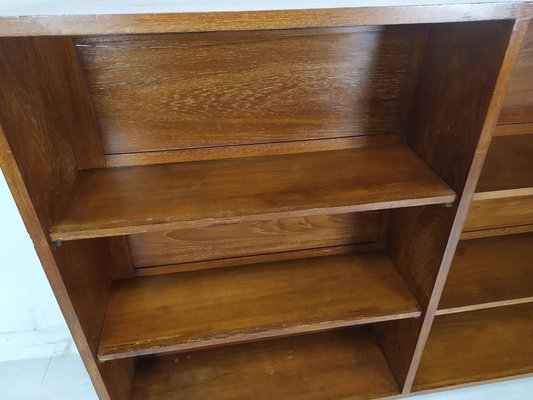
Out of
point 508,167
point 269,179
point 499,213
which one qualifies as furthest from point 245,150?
point 499,213

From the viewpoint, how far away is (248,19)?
0.62 m

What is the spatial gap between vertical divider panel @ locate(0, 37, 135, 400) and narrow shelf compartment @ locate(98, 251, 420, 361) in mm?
89

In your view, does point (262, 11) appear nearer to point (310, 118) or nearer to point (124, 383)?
point (310, 118)

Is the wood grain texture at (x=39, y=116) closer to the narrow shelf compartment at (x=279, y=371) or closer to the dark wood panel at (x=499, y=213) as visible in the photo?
the narrow shelf compartment at (x=279, y=371)

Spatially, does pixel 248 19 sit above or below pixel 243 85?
above

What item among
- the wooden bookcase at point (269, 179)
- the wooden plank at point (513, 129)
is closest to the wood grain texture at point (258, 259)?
the wooden bookcase at point (269, 179)

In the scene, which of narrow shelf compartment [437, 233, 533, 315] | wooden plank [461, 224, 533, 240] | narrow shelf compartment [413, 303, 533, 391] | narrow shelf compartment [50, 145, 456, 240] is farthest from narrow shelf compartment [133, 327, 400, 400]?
narrow shelf compartment [50, 145, 456, 240]

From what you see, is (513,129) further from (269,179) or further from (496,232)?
(269,179)

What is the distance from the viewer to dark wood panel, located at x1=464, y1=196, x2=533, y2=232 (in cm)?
132

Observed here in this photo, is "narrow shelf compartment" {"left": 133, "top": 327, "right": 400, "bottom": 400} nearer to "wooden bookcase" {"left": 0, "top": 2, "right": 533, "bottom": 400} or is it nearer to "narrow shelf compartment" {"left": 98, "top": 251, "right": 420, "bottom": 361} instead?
"wooden bookcase" {"left": 0, "top": 2, "right": 533, "bottom": 400}

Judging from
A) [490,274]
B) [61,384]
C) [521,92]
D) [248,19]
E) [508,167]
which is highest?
→ [248,19]

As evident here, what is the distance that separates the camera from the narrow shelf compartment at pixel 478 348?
4.32 feet

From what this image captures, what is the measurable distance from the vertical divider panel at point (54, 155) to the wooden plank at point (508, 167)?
2.97 feet

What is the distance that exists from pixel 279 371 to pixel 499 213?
900 mm
